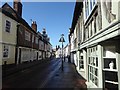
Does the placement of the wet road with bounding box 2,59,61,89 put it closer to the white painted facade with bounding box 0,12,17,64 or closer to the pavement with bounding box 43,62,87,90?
the pavement with bounding box 43,62,87,90

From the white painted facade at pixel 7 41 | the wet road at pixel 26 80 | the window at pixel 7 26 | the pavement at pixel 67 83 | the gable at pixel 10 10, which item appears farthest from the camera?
the gable at pixel 10 10

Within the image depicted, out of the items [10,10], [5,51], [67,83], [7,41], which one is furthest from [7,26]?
[67,83]

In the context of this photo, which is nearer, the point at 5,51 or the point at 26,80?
the point at 26,80

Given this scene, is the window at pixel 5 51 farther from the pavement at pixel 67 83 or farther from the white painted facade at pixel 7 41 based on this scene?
the pavement at pixel 67 83

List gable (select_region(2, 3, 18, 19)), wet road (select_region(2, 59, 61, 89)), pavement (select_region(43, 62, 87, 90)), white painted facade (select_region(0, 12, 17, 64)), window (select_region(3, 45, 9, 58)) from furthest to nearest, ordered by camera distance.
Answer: gable (select_region(2, 3, 18, 19)) < window (select_region(3, 45, 9, 58)) < white painted facade (select_region(0, 12, 17, 64)) < wet road (select_region(2, 59, 61, 89)) < pavement (select_region(43, 62, 87, 90))

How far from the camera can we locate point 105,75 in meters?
6.21

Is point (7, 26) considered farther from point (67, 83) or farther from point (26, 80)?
point (67, 83)

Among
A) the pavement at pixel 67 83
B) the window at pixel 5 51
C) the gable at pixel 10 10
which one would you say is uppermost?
the gable at pixel 10 10

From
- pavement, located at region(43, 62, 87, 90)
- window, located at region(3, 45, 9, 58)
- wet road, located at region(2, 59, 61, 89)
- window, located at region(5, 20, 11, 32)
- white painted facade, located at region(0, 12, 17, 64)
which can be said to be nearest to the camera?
pavement, located at region(43, 62, 87, 90)

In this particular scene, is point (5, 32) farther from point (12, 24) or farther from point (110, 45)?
point (110, 45)

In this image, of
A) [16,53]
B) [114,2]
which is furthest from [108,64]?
[16,53]

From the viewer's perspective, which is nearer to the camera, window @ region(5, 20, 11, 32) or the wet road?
the wet road

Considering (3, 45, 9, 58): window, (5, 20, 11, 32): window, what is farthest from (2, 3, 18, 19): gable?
(3, 45, 9, 58): window

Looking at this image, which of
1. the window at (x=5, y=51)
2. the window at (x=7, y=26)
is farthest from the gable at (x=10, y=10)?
the window at (x=5, y=51)
